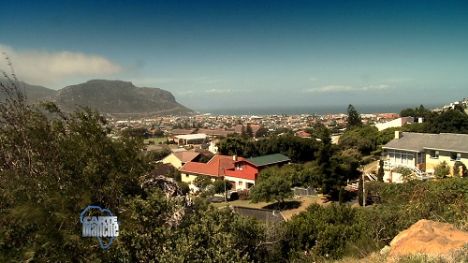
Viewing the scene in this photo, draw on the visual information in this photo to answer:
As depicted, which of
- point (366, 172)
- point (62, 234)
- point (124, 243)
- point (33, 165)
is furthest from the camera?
point (366, 172)

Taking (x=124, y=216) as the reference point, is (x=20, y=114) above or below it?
above

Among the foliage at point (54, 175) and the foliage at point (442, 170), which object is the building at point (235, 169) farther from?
the foliage at point (54, 175)

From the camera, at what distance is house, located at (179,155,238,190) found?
166 feet

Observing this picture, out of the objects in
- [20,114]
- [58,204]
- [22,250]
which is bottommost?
[22,250]

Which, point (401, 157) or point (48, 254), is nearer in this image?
point (48, 254)

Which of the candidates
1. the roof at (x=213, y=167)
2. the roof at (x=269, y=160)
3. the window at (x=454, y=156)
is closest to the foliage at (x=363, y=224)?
the window at (x=454, y=156)

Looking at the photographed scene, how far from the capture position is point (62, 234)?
8055mm

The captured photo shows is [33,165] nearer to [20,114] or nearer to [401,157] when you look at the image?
[20,114]

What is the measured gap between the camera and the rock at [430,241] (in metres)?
7.99

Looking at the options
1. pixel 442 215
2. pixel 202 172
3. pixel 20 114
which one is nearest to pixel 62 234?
pixel 20 114

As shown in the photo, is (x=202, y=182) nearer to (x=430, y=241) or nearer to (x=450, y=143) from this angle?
(x=450, y=143)

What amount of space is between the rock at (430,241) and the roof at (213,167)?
1613 inches

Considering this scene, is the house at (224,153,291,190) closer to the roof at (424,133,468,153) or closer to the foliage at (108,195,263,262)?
the roof at (424,133,468,153)

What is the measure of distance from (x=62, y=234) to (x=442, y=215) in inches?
410
